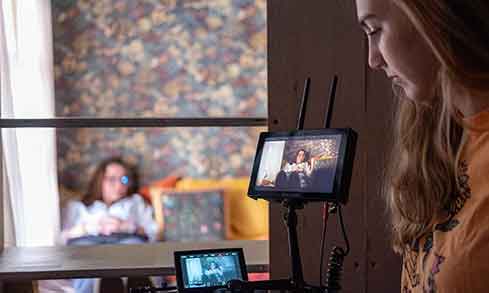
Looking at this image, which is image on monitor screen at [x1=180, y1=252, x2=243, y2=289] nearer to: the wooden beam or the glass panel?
the wooden beam

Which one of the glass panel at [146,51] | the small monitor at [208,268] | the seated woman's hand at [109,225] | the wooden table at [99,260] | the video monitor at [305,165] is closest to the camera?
the video monitor at [305,165]

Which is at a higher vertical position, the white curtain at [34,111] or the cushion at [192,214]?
the white curtain at [34,111]

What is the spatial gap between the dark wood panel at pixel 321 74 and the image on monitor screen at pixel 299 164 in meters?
0.53

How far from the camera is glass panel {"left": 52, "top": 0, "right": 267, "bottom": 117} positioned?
12.6 ft

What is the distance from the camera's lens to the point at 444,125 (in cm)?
86

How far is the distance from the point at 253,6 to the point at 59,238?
1.78 metres

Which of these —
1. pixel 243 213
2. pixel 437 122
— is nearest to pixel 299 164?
pixel 437 122

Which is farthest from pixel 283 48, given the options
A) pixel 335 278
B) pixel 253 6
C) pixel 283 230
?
pixel 253 6

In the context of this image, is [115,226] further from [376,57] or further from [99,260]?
[376,57]

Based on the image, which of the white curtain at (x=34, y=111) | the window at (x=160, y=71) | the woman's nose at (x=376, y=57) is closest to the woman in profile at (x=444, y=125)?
the woman's nose at (x=376, y=57)

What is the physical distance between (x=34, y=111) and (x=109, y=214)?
72cm

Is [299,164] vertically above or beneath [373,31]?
beneath

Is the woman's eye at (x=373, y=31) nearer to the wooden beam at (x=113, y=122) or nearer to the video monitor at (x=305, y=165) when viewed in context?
the video monitor at (x=305, y=165)

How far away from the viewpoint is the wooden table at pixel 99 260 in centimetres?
156
